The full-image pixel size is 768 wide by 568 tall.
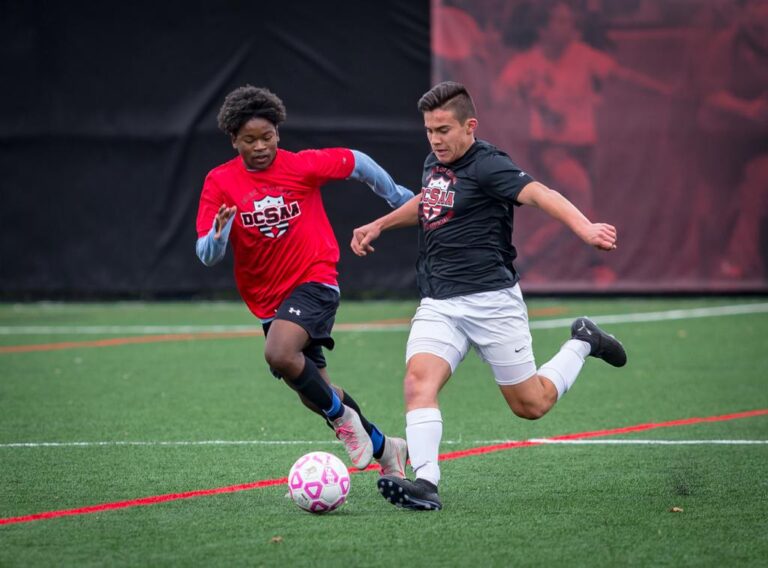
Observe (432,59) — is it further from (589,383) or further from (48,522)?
(48,522)

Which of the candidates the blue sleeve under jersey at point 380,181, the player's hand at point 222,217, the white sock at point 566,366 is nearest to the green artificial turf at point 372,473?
the white sock at point 566,366

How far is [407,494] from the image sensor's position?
5.55 meters

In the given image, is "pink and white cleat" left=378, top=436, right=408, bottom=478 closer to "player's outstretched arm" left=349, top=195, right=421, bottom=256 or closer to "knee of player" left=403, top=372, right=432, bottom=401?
"knee of player" left=403, top=372, right=432, bottom=401

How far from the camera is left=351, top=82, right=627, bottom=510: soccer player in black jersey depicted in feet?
19.3

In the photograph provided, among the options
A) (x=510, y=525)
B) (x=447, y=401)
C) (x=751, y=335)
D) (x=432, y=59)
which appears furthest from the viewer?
(x=432, y=59)

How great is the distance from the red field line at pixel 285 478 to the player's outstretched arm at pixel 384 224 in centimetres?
127

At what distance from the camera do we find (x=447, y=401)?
30.4 feet

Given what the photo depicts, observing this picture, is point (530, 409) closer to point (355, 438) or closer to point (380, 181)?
point (355, 438)

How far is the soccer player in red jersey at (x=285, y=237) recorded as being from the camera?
635 cm

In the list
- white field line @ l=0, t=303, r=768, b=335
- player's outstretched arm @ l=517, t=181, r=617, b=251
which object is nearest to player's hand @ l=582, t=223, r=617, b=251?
player's outstretched arm @ l=517, t=181, r=617, b=251

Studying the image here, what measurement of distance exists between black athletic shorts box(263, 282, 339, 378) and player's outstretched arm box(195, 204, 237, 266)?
0.47 m

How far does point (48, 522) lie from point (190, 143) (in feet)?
35.1

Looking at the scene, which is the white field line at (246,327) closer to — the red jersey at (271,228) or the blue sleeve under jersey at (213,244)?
the red jersey at (271,228)

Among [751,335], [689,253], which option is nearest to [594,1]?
[689,253]
